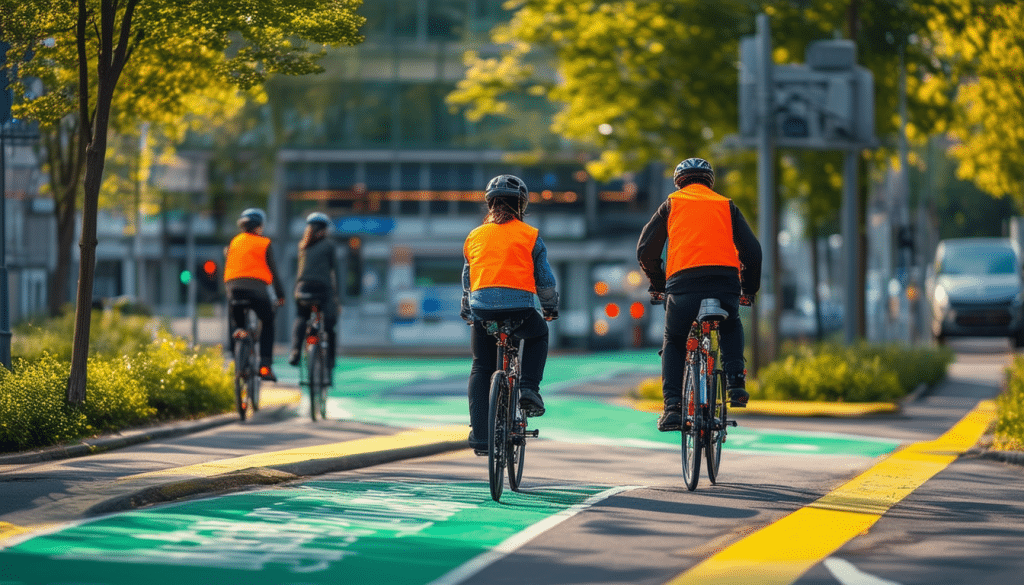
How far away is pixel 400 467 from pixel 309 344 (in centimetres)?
435

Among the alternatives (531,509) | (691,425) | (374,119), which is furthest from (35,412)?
(374,119)

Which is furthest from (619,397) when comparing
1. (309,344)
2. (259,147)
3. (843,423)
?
(259,147)

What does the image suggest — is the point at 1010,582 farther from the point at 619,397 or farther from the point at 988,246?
the point at 988,246

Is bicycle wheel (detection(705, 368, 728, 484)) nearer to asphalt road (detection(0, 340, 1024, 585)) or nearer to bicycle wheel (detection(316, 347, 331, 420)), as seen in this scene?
asphalt road (detection(0, 340, 1024, 585))

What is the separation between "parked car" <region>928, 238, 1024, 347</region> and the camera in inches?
1425

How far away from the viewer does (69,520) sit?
755 cm

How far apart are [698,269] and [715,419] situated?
89 centimetres

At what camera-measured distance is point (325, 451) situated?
36.8ft

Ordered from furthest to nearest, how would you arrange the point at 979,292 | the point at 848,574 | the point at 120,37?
1. the point at 979,292
2. the point at 120,37
3. the point at 848,574

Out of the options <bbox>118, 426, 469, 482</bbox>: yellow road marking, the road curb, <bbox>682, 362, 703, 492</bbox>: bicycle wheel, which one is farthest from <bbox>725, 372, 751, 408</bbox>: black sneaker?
<bbox>118, 426, 469, 482</bbox>: yellow road marking

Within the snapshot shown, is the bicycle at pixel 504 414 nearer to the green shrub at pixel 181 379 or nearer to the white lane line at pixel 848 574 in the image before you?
the white lane line at pixel 848 574

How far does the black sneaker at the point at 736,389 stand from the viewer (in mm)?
8906

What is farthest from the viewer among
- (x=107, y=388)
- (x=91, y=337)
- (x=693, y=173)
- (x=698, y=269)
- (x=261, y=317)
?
(x=91, y=337)

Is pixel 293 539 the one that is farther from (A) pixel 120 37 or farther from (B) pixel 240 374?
(B) pixel 240 374
